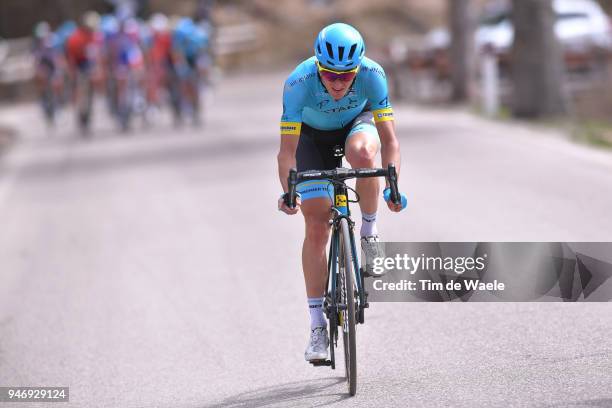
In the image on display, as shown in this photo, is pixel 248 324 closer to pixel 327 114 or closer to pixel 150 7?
pixel 327 114

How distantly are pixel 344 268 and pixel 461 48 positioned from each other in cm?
2003

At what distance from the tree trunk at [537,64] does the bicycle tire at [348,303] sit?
14.7 m

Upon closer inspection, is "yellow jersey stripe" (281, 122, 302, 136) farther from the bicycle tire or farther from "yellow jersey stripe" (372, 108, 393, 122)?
the bicycle tire

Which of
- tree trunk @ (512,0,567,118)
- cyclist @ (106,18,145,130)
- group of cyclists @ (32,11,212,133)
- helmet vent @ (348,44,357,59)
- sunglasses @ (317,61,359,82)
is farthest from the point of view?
group of cyclists @ (32,11,212,133)

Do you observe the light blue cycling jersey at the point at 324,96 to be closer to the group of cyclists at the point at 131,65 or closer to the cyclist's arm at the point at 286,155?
the cyclist's arm at the point at 286,155

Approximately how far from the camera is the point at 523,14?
70.9 feet

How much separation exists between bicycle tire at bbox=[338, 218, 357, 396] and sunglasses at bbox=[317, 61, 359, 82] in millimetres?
710

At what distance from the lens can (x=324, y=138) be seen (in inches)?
297

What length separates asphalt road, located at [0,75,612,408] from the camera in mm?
7266

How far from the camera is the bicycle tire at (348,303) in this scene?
661 cm

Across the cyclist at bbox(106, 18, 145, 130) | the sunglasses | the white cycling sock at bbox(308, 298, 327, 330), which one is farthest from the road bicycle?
the cyclist at bbox(106, 18, 145, 130)

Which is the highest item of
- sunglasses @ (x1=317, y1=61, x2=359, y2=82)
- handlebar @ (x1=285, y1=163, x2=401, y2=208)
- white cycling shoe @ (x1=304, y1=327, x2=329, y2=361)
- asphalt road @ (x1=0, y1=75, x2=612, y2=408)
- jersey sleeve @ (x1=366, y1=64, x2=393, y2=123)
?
sunglasses @ (x1=317, y1=61, x2=359, y2=82)

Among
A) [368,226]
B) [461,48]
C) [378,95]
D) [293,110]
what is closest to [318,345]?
[368,226]

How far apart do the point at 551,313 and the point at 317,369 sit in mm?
1659
